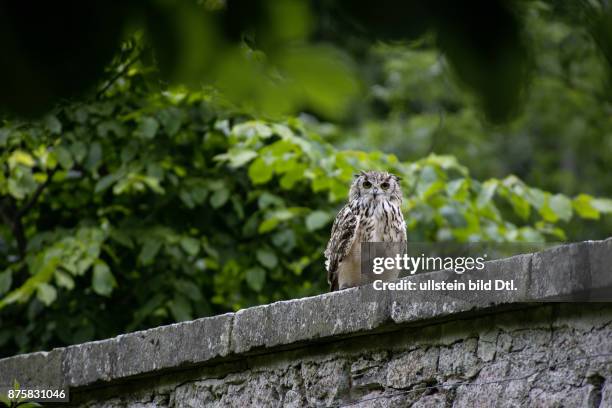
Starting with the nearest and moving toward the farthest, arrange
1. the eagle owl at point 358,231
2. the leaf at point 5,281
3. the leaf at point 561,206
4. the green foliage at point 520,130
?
the eagle owl at point 358,231 < the leaf at point 5,281 < the leaf at point 561,206 < the green foliage at point 520,130

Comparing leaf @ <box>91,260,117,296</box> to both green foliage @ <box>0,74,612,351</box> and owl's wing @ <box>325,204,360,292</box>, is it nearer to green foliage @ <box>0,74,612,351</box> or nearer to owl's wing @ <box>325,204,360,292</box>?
green foliage @ <box>0,74,612,351</box>

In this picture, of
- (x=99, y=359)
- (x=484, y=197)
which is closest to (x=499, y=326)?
(x=99, y=359)

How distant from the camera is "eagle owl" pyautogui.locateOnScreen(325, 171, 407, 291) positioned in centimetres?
503

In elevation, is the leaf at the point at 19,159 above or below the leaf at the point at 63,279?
above

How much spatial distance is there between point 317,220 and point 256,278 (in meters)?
0.56

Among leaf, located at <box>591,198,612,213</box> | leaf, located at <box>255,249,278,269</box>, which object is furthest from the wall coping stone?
leaf, located at <box>591,198,612,213</box>

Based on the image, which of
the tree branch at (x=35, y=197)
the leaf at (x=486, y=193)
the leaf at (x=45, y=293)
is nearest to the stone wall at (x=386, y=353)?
the leaf at (x=45, y=293)

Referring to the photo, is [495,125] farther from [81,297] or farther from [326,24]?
[81,297]

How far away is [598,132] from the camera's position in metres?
14.4

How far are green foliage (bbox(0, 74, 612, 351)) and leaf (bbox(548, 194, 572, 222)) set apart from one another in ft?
0.04

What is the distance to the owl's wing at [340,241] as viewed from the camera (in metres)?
5.09

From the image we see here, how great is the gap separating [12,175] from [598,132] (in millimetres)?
9234

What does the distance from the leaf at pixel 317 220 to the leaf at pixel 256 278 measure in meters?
0.44

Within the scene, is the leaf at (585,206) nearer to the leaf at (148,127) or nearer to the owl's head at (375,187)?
the owl's head at (375,187)
